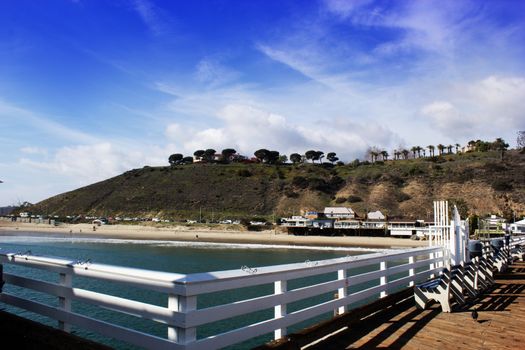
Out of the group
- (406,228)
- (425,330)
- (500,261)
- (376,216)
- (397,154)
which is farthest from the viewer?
(397,154)

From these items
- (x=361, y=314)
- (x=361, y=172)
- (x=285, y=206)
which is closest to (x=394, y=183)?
(x=361, y=172)

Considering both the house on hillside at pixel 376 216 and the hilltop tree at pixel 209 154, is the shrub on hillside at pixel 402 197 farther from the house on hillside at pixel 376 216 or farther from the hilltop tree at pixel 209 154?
the hilltop tree at pixel 209 154

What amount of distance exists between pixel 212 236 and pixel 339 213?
25.5 metres

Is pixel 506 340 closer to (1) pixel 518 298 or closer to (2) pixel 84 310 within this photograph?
(1) pixel 518 298

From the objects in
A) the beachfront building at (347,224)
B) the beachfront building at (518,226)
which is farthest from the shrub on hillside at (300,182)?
the beachfront building at (518,226)

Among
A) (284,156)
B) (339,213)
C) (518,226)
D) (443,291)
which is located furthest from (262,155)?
(443,291)

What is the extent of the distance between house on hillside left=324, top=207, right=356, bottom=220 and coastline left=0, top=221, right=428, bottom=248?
11329 mm

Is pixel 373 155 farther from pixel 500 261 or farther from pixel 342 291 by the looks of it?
pixel 342 291

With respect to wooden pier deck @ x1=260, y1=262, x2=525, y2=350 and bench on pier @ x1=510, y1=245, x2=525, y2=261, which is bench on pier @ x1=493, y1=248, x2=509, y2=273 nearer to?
bench on pier @ x1=510, y1=245, x2=525, y2=261

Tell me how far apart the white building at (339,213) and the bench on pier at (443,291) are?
7566cm

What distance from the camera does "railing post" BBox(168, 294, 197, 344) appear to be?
10.3 ft

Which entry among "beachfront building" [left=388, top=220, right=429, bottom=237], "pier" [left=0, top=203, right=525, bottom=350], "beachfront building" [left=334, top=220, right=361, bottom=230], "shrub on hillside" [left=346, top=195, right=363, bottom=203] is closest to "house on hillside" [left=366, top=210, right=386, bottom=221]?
"beachfront building" [left=334, top=220, right=361, bottom=230]

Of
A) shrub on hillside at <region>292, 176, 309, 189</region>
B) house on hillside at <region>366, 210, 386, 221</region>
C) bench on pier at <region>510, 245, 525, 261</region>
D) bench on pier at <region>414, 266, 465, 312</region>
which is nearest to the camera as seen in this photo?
bench on pier at <region>414, 266, 465, 312</region>

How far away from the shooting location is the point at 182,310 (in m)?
3.18
